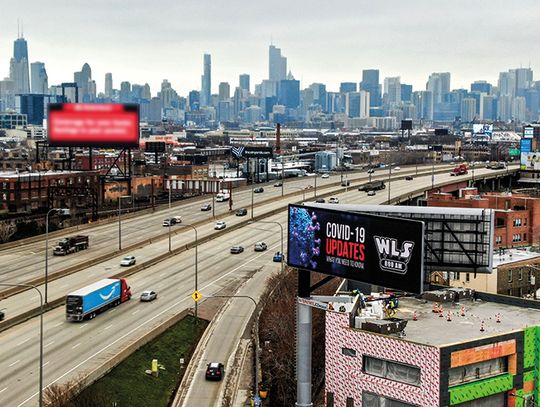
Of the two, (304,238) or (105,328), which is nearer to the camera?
(304,238)

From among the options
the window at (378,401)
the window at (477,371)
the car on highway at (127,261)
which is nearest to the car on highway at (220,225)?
the car on highway at (127,261)

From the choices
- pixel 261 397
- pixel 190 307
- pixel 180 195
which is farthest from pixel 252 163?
pixel 261 397

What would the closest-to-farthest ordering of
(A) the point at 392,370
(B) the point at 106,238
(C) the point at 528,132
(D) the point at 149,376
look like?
1. (A) the point at 392,370
2. (D) the point at 149,376
3. (B) the point at 106,238
4. (C) the point at 528,132

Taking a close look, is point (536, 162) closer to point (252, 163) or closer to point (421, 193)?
point (421, 193)

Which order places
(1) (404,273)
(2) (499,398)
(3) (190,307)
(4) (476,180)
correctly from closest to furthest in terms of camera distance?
(1) (404,273), (2) (499,398), (3) (190,307), (4) (476,180)

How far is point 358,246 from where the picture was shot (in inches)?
1419

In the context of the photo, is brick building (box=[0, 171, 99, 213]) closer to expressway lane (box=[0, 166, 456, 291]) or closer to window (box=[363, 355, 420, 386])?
expressway lane (box=[0, 166, 456, 291])

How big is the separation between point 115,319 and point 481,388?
30308mm

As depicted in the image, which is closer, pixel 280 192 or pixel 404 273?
pixel 404 273

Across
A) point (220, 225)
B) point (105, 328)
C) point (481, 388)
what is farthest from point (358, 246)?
point (220, 225)

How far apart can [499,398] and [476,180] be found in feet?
413

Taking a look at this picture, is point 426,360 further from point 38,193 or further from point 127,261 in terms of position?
point 38,193

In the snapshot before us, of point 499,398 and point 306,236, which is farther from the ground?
point 306,236

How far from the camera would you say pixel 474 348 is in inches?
1394
